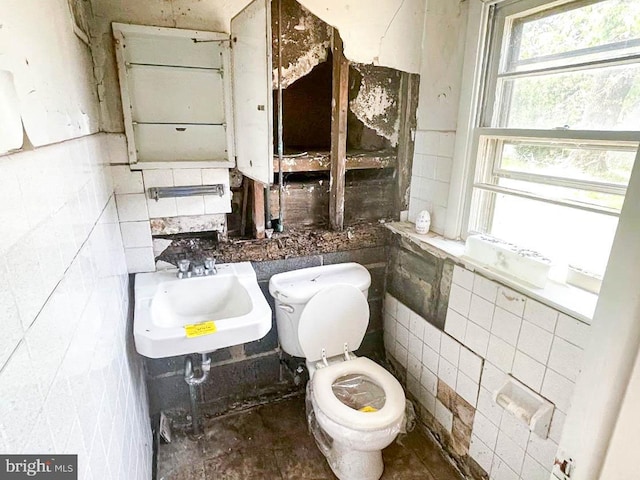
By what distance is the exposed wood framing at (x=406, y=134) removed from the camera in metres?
1.93

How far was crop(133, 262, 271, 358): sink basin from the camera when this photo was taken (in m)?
1.34

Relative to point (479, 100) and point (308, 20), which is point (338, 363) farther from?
point (308, 20)

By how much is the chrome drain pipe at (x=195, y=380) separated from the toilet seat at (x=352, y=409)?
500mm

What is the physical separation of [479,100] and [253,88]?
97 centimetres

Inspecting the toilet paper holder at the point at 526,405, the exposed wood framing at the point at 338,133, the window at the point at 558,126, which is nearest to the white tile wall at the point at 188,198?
the exposed wood framing at the point at 338,133

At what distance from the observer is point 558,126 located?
4.34 feet

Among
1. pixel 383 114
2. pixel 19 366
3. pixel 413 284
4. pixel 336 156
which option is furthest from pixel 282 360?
pixel 19 366

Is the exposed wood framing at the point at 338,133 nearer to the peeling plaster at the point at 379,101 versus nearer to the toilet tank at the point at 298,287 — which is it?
the peeling plaster at the point at 379,101

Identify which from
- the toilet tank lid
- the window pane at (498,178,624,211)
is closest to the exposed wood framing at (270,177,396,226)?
the toilet tank lid

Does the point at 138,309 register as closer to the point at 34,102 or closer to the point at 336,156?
the point at 34,102

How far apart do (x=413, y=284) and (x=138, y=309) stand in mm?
1311

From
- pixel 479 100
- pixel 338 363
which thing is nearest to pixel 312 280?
pixel 338 363

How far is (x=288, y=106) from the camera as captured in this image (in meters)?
2.28

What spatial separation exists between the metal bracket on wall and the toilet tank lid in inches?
20.0
